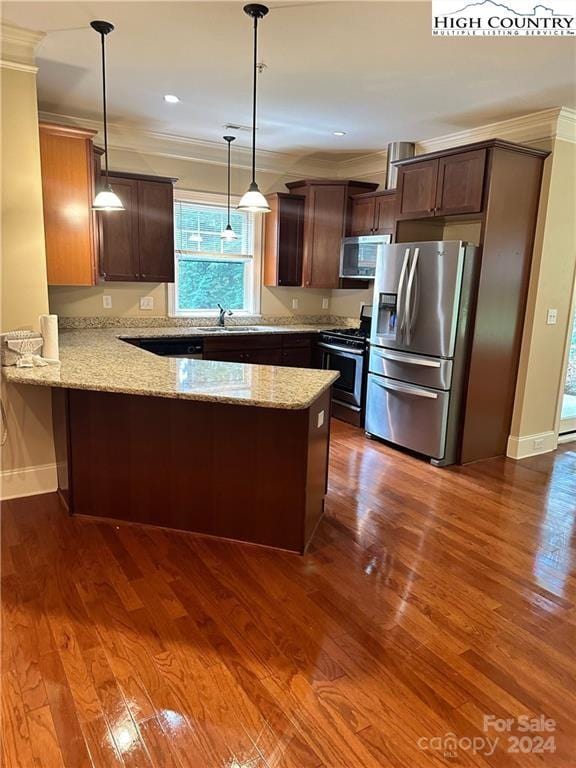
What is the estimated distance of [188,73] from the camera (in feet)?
10.9

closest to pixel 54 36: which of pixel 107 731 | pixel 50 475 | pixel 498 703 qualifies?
pixel 50 475

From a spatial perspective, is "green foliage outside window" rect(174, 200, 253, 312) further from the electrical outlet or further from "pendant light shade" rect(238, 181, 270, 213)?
the electrical outlet

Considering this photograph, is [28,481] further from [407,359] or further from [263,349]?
[407,359]

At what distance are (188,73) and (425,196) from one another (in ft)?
6.46

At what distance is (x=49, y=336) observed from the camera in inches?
118

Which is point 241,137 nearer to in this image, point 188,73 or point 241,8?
point 188,73

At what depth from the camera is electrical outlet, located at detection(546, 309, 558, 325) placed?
4.21 m

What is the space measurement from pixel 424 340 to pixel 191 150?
3.01 metres

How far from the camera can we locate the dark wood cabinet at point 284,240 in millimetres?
5410

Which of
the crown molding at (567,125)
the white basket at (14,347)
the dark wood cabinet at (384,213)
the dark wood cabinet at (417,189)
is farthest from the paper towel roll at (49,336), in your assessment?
the crown molding at (567,125)

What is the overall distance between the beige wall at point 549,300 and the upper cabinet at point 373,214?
128cm

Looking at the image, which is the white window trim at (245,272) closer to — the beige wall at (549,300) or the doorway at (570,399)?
the beige wall at (549,300)

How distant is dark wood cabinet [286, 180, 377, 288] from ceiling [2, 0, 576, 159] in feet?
2.66

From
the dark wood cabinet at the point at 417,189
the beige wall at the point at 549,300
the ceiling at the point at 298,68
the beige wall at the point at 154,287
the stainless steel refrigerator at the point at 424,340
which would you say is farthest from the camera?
the beige wall at the point at 154,287
